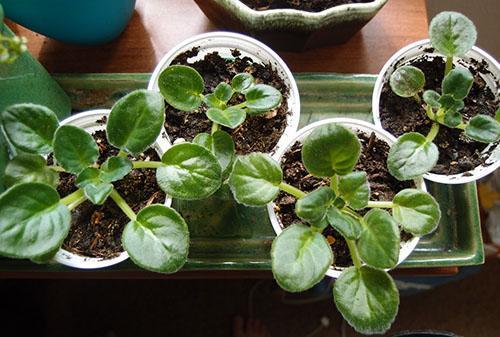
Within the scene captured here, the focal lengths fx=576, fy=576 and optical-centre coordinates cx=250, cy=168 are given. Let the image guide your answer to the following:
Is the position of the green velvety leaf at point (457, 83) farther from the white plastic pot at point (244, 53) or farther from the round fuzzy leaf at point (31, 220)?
the round fuzzy leaf at point (31, 220)

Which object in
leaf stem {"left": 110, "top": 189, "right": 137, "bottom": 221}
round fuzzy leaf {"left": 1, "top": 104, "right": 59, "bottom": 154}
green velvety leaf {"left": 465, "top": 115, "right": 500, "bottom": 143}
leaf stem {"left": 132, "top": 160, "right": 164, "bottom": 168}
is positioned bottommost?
green velvety leaf {"left": 465, "top": 115, "right": 500, "bottom": 143}

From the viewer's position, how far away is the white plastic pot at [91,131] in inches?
25.6

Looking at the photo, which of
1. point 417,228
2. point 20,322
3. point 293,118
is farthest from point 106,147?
point 20,322

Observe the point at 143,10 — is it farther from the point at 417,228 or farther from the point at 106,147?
the point at 417,228

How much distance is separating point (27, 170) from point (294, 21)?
1.19 ft

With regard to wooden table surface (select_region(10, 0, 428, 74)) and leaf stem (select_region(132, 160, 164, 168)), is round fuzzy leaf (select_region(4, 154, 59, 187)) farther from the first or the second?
wooden table surface (select_region(10, 0, 428, 74))

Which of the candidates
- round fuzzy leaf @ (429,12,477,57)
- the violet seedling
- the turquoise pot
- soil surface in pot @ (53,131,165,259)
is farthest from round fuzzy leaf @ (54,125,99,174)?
round fuzzy leaf @ (429,12,477,57)

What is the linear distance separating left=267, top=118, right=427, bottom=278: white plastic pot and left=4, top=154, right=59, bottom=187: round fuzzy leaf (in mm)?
256

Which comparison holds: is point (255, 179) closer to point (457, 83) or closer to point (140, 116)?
point (140, 116)

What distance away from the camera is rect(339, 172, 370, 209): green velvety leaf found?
0.62 m

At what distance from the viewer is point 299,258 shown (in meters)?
0.58

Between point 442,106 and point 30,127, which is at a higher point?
point 30,127

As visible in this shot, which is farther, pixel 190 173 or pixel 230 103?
pixel 230 103

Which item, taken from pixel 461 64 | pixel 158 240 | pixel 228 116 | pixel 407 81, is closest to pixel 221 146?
pixel 228 116
